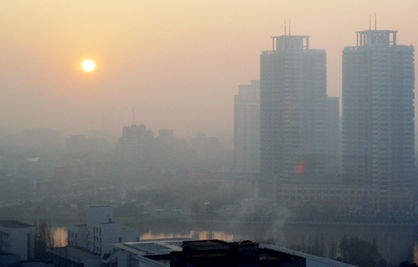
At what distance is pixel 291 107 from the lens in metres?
12.6

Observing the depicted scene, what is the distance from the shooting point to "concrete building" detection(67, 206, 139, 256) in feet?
20.1

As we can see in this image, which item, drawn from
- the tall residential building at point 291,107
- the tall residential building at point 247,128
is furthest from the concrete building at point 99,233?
the tall residential building at point 247,128

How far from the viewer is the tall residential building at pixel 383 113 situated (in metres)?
11.8

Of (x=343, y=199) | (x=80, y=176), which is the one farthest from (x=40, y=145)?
(x=343, y=199)

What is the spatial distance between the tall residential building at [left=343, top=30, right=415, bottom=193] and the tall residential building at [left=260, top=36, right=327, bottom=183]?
835 mm

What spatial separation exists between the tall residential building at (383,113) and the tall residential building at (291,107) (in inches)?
32.9

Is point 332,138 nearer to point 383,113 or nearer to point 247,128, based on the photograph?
point 383,113

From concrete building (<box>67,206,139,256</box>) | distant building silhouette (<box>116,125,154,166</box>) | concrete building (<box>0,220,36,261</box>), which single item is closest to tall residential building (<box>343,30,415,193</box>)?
distant building silhouette (<box>116,125,154,166</box>)

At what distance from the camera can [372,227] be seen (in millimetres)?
10102

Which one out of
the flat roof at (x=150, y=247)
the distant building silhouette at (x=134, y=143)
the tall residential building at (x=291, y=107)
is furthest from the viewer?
the distant building silhouette at (x=134, y=143)

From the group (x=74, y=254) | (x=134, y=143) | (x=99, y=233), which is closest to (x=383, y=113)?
(x=134, y=143)

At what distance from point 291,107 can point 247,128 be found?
2.91 m

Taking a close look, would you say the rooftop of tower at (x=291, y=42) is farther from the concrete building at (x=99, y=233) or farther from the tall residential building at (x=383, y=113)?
the concrete building at (x=99, y=233)

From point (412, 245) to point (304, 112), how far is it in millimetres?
4775
